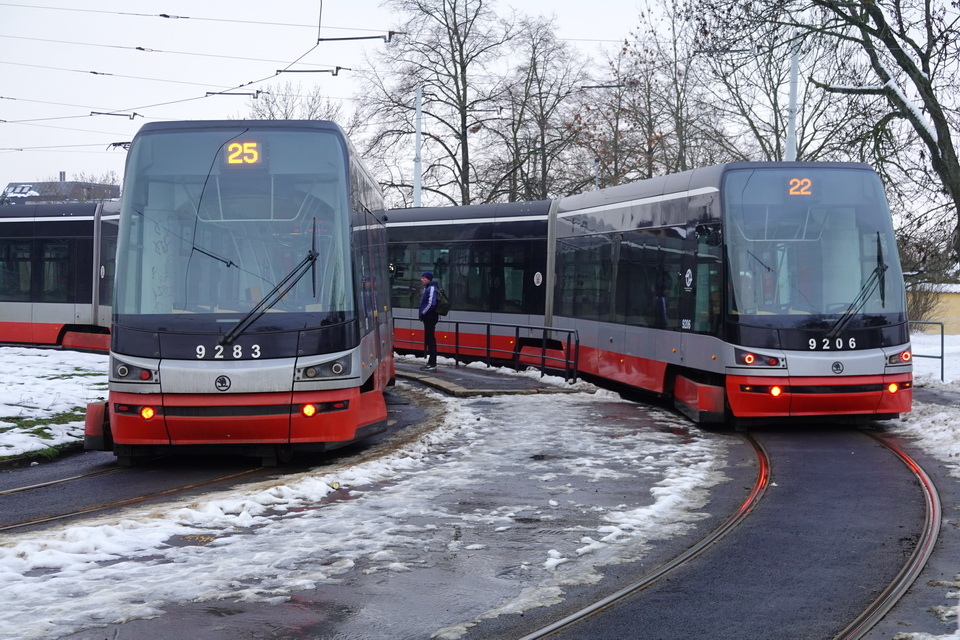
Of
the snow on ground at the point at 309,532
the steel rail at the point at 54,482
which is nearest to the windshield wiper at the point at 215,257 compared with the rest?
the snow on ground at the point at 309,532

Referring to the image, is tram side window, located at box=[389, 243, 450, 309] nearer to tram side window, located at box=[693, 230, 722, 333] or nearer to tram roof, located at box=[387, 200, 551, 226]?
tram roof, located at box=[387, 200, 551, 226]

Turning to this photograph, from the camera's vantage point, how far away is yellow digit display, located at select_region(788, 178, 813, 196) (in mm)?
13328

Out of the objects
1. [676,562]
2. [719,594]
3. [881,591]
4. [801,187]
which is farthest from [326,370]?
[801,187]

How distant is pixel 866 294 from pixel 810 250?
784 mm

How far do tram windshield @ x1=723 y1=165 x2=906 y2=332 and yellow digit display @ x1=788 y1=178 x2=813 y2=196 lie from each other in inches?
0.4

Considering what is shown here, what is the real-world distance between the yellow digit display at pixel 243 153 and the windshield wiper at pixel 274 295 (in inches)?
40.2

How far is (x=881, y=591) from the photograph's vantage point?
6.18 metres

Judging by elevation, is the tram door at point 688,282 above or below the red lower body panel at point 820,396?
above

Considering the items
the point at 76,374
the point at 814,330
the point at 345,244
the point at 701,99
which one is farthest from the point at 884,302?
the point at 701,99

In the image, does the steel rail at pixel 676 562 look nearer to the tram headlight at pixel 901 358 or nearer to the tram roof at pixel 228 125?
the tram headlight at pixel 901 358

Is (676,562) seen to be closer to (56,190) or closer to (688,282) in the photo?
(688,282)

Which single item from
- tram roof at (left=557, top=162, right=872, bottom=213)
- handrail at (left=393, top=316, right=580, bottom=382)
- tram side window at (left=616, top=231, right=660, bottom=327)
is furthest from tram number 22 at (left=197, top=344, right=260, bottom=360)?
handrail at (left=393, top=316, right=580, bottom=382)

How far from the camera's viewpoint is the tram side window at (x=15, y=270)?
25.3 meters

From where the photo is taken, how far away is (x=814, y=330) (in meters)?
12.9
